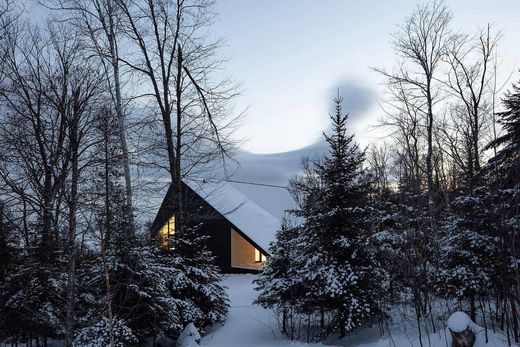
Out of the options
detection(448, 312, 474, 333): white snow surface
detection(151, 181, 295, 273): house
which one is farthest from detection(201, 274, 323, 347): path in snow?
detection(151, 181, 295, 273): house

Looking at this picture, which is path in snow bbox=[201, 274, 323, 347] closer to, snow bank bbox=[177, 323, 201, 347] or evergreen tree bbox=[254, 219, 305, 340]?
evergreen tree bbox=[254, 219, 305, 340]

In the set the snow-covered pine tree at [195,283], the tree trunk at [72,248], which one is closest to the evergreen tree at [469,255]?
the snow-covered pine tree at [195,283]

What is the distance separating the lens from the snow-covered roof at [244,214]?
75.7 feet

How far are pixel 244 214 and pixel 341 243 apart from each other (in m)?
15.0

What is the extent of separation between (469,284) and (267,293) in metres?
4.99

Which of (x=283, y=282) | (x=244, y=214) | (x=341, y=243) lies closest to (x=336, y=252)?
(x=341, y=243)

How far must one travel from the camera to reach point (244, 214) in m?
25.3

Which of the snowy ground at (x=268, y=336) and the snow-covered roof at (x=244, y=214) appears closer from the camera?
the snowy ground at (x=268, y=336)

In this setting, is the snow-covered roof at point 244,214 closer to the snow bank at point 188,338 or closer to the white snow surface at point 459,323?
the snow bank at point 188,338

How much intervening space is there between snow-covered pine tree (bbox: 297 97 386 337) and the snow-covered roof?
34.5 ft

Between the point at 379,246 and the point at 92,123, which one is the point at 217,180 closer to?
the point at 379,246

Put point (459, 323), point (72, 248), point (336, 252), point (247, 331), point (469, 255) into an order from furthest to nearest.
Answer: point (247, 331) < point (336, 252) < point (469, 255) < point (459, 323) < point (72, 248)

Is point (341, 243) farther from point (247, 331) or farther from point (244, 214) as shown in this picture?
point (244, 214)

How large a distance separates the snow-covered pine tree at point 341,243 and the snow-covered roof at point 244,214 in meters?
10.5
